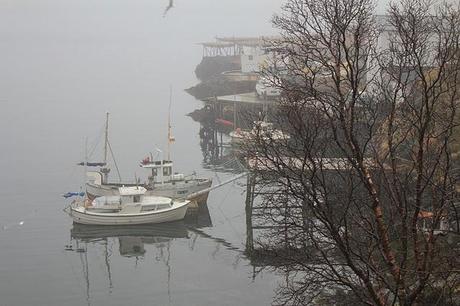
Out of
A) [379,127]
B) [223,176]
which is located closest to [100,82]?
[223,176]

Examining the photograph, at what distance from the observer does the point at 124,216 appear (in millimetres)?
22922

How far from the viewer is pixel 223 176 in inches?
1278

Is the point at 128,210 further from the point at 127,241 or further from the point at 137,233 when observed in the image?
the point at 127,241

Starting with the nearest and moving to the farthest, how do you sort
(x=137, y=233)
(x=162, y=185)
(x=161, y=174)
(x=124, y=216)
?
(x=137, y=233) < (x=124, y=216) < (x=162, y=185) < (x=161, y=174)

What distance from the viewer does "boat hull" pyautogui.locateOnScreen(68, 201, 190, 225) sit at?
22.9 metres

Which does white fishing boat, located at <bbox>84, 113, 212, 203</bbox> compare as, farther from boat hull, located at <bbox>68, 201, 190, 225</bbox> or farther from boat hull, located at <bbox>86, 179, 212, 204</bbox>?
boat hull, located at <bbox>68, 201, 190, 225</bbox>

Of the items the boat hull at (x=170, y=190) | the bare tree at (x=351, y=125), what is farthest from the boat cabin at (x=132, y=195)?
the bare tree at (x=351, y=125)

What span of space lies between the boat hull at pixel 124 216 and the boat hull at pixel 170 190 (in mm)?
1512

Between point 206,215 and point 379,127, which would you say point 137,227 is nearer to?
point 206,215

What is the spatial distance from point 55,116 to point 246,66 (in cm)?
2155

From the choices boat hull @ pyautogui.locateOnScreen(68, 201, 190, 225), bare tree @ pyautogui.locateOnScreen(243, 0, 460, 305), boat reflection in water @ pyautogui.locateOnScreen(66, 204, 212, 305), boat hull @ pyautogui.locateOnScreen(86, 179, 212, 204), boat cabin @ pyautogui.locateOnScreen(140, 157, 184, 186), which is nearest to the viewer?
bare tree @ pyautogui.locateOnScreen(243, 0, 460, 305)

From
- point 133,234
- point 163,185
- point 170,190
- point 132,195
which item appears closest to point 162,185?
point 163,185

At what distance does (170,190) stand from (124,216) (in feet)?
10.1

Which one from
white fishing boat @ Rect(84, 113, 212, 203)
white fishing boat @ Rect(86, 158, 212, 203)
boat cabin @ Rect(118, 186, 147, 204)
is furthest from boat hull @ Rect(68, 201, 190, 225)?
white fishing boat @ Rect(84, 113, 212, 203)
